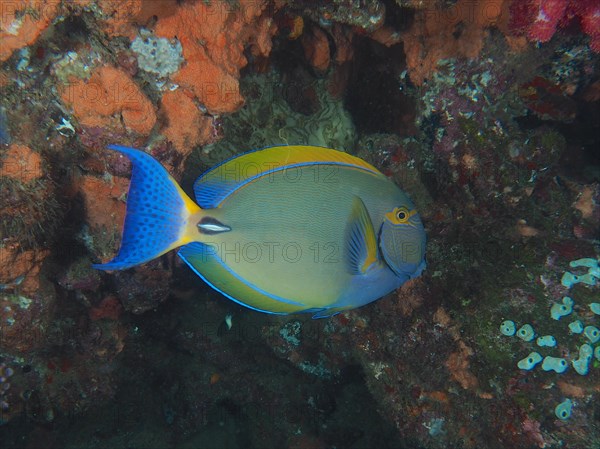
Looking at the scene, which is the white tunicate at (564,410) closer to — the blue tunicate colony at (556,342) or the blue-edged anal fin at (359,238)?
the blue tunicate colony at (556,342)

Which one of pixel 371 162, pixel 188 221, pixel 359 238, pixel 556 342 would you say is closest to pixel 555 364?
pixel 556 342

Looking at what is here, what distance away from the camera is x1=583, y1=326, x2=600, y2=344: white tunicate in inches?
119

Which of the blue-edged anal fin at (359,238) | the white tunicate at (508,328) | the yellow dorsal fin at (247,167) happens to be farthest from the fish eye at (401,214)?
the white tunicate at (508,328)

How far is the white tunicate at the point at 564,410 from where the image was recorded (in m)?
2.94

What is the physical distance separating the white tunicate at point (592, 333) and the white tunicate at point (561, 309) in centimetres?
17

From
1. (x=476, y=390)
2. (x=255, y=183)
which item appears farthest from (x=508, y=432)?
(x=255, y=183)

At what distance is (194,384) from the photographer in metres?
6.24

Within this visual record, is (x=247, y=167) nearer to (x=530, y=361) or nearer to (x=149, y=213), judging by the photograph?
(x=149, y=213)

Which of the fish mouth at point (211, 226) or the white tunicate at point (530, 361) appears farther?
the white tunicate at point (530, 361)

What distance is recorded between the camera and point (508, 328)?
3096mm

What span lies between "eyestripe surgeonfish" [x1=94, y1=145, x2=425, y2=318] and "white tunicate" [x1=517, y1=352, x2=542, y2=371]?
64.8 inches

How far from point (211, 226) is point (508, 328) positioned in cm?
261

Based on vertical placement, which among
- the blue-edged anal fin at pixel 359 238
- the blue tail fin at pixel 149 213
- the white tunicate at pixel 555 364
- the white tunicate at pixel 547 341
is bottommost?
the white tunicate at pixel 555 364

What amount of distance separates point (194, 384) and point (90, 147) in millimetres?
4716
